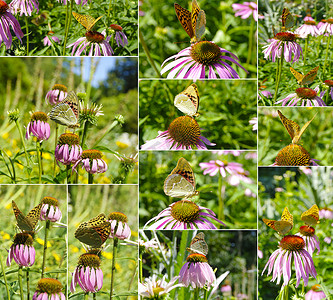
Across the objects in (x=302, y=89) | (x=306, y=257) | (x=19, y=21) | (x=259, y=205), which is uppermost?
(x=19, y=21)

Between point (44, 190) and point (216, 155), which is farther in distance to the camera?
point (216, 155)

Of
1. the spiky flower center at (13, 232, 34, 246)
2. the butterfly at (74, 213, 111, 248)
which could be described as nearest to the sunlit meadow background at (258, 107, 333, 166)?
the butterfly at (74, 213, 111, 248)

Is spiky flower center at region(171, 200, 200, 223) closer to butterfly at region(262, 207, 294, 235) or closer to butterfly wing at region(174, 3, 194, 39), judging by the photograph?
butterfly at region(262, 207, 294, 235)

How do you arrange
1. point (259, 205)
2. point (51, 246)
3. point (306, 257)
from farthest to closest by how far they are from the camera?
1. point (259, 205)
2. point (51, 246)
3. point (306, 257)

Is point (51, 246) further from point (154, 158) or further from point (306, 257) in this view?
point (306, 257)

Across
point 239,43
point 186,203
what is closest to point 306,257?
point 186,203

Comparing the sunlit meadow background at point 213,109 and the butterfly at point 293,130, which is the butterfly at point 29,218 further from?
the butterfly at point 293,130
